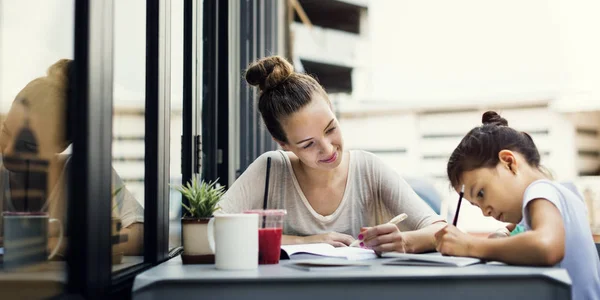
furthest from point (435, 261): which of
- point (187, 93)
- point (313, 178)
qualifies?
point (187, 93)

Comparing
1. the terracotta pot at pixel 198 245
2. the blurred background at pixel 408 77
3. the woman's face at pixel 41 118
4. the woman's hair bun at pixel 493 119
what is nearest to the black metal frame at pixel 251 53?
the blurred background at pixel 408 77

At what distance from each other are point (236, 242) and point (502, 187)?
1.90 ft

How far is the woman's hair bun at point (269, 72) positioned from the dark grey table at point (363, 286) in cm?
95

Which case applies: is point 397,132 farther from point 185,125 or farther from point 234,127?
point 185,125

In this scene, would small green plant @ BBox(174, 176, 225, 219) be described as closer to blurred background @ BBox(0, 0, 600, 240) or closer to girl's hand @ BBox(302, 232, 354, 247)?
girl's hand @ BBox(302, 232, 354, 247)

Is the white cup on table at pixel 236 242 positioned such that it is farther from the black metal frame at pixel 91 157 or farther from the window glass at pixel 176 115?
the window glass at pixel 176 115

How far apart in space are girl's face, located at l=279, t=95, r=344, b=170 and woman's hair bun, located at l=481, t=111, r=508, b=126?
373 mm

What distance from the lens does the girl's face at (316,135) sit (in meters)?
1.64

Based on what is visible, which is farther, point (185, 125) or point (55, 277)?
point (185, 125)

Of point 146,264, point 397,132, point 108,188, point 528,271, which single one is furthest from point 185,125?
point 397,132

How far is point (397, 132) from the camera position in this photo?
7.24 m

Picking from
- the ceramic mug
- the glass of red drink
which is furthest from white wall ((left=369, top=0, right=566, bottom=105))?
the ceramic mug

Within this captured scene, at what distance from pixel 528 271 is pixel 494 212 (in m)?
0.44

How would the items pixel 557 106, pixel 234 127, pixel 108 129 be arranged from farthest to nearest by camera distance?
1. pixel 557 106
2. pixel 234 127
3. pixel 108 129
